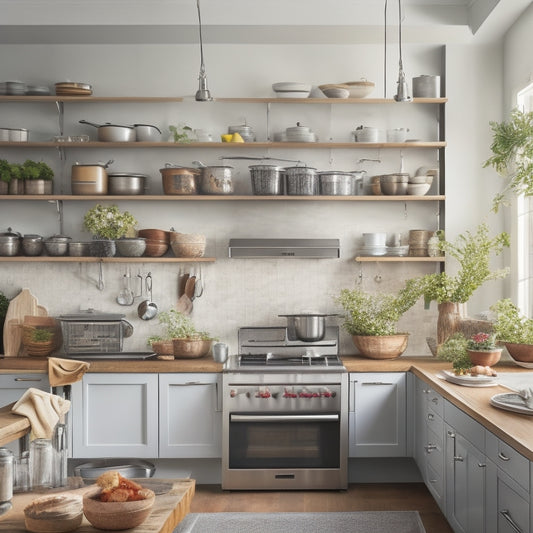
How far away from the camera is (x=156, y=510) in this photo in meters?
2.60

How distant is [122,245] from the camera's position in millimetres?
5578

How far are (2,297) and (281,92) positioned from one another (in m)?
2.59

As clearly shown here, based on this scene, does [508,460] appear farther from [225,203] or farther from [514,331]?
[225,203]

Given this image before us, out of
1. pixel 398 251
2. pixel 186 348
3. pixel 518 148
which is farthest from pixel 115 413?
pixel 518 148

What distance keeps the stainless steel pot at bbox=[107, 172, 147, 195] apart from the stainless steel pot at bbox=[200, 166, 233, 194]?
488mm

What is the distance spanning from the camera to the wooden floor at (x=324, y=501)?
485 cm

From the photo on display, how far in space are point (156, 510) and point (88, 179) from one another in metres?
3.45

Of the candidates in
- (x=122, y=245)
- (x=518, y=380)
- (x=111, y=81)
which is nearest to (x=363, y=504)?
(x=518, y=380)

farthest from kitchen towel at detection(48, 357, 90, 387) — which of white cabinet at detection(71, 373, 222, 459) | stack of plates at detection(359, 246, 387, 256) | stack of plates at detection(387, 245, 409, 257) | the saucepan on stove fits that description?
stack of plates at detection(387, 245, 409, 257)

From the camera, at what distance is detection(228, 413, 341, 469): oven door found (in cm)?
514

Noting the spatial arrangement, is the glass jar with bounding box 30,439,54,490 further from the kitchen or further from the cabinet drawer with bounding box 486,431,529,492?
the kitchen

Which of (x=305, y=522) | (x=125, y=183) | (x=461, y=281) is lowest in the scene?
(x=305, y=522)

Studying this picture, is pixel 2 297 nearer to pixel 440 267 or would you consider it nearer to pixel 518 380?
pixel 440 267

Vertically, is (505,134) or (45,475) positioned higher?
(505,134)
